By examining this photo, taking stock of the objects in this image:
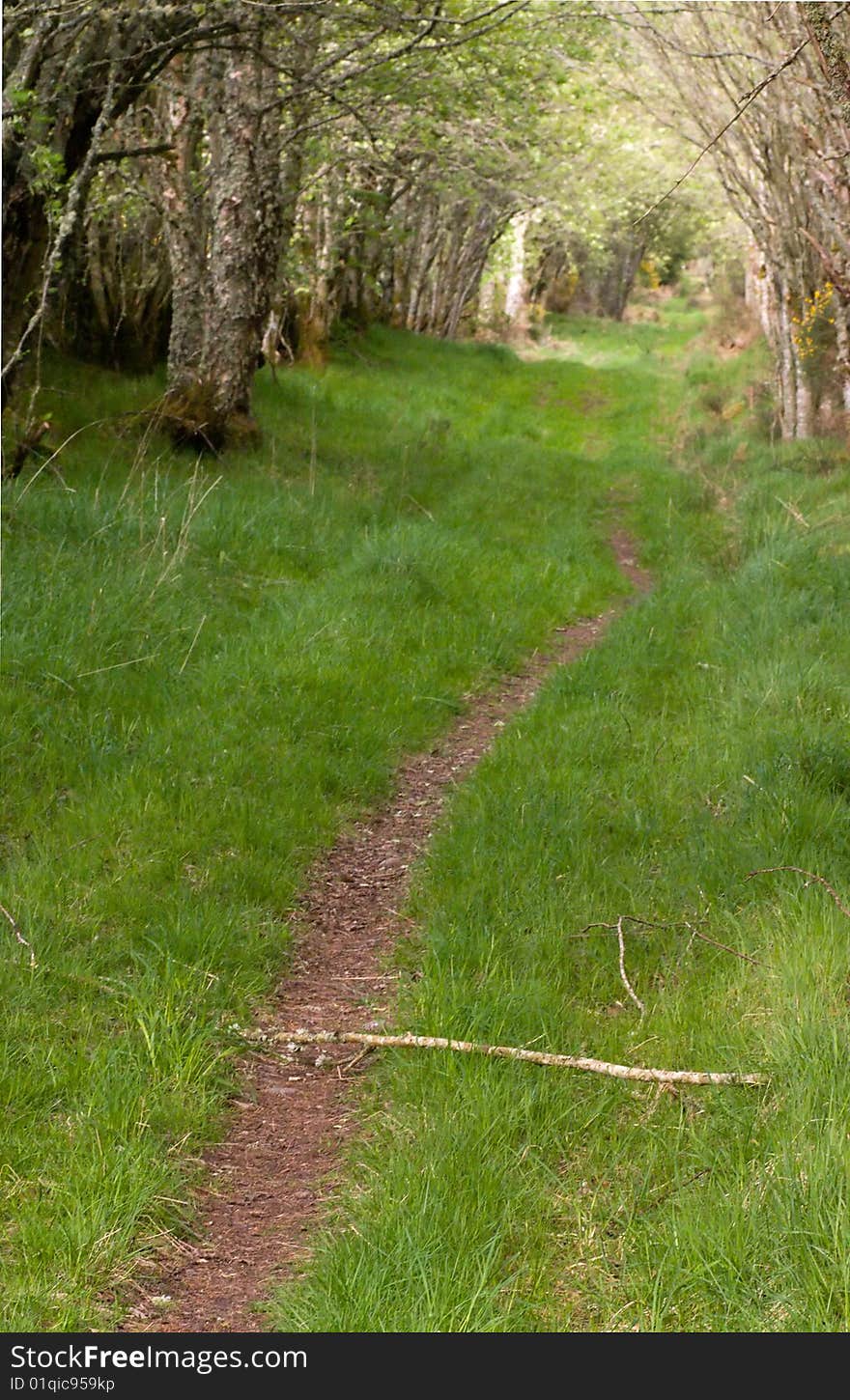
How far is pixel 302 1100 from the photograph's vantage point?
12.1 ft

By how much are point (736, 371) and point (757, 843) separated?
17.7m

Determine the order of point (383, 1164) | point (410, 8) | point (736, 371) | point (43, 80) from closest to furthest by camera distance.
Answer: point (383, 1164), point (43, 80), point (410, 8), point (736, 371)

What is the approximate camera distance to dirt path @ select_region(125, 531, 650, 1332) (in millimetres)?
2898

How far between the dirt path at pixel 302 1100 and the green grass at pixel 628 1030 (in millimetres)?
145

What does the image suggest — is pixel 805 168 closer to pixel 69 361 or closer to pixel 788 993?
pixel 69 361

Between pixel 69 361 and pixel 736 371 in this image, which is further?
pixel 736 371

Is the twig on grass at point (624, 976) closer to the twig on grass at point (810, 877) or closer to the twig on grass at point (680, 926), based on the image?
the twig on grass at point (680, 926)

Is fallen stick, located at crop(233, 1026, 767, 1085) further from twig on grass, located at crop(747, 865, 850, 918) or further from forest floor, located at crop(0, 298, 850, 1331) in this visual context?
twig on grass, located at crop(747, 865, 850, 918)

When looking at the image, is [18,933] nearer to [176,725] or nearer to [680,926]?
[176,725]

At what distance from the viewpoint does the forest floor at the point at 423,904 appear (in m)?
2.80

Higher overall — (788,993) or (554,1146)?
(788,993)

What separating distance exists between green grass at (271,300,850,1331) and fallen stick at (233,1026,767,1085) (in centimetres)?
4

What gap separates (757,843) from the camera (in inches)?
185
